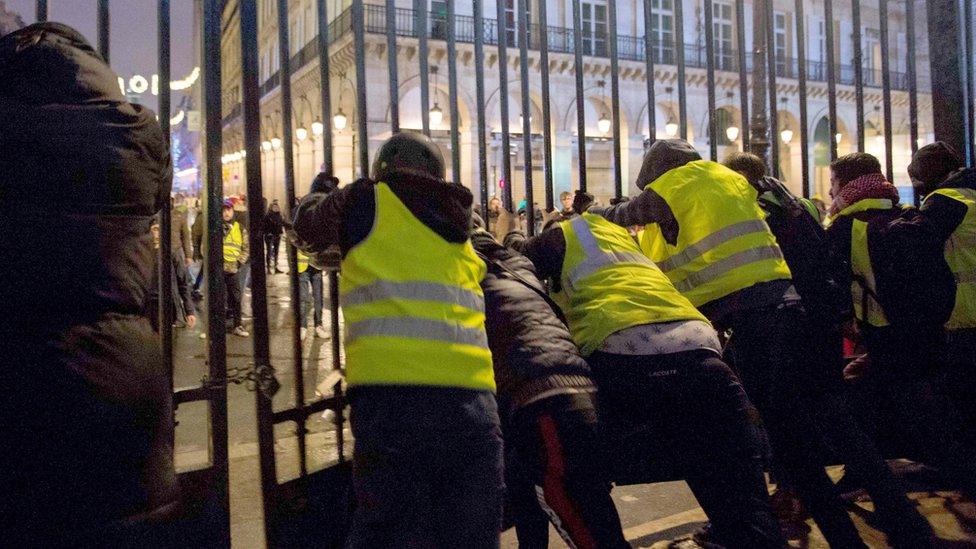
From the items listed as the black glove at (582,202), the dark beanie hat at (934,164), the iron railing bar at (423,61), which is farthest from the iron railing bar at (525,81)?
the dark beanie hat at (934,164)

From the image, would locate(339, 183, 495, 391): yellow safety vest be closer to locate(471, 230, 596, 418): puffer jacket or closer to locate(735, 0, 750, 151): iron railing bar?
locate(471, 230, 596, 418): puffer jacket

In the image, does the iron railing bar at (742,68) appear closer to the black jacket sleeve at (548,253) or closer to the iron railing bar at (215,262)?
the black jacket sleeve at (548,253)

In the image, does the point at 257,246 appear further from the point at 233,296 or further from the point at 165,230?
the point at 233,296

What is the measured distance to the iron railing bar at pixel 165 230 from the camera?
2910 mm

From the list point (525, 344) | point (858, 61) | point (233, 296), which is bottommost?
point (525, 344)

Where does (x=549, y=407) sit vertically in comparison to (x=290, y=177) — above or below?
below

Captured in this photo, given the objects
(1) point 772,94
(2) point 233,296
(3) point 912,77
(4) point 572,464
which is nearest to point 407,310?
(4) point 572,464

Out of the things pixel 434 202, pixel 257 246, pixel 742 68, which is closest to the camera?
pixel 434 202

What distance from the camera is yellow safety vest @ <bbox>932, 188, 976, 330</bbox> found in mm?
4266

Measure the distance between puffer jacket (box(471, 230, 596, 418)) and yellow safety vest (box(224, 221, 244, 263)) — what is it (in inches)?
299

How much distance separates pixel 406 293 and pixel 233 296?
8.04 m

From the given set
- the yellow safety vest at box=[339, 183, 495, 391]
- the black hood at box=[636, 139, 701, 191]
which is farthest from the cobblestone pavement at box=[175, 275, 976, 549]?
the black hood at box=[636, 139, 701, 191]

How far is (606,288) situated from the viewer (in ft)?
9.93

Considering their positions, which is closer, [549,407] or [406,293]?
[406,293]
